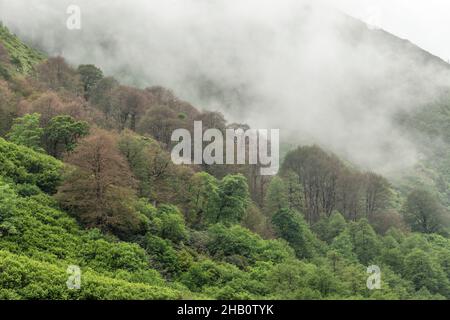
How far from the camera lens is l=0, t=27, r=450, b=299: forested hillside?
3247 centimetres

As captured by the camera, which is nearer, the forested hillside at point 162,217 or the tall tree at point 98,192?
the forested hillside at point 162,217

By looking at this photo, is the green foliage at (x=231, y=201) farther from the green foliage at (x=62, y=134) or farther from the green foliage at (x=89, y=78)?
the green foliage at (x=89, y=78)

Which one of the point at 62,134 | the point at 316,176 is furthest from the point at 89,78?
the point at 316,176

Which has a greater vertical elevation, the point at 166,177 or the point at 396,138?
the point at 396,138

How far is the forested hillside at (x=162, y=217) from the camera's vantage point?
107 feet

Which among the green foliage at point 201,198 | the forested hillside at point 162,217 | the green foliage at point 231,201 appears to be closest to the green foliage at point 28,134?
the forested hillside at point 162,217

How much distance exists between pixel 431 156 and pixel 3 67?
520ft

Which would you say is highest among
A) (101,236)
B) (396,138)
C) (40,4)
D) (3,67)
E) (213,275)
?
(40,4)

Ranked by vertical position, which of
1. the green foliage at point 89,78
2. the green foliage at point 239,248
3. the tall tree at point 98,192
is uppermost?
the green foliage at point 89,78

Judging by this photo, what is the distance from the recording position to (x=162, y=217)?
153ft

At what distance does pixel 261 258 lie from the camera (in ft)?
160

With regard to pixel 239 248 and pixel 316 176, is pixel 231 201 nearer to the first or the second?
pixel 239 248
